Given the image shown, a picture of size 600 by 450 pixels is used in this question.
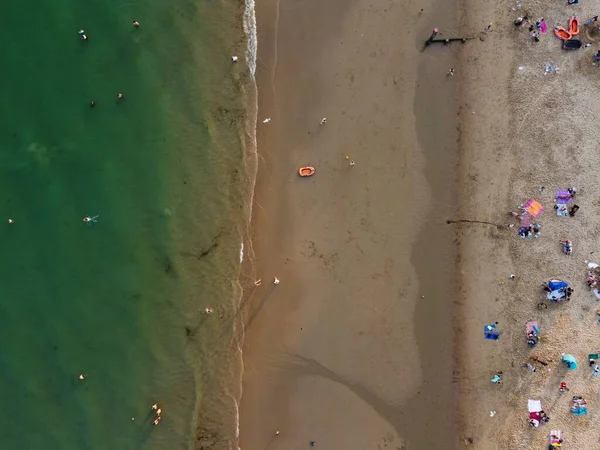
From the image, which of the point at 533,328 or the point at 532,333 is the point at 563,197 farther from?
the point at 532,333

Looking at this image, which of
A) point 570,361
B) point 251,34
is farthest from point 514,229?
point 251,34

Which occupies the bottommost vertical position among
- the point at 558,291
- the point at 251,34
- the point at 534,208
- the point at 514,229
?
the point at 558,291

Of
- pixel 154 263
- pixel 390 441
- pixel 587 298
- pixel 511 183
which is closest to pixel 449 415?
pixel 390 441

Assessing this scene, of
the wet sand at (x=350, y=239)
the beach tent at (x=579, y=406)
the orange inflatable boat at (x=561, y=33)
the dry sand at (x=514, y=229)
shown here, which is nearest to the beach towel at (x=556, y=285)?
the dry sand at (x=514, y=229)

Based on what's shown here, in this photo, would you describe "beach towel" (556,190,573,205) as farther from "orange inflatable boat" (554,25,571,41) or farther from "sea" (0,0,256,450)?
"sea" (0,0,256,450)

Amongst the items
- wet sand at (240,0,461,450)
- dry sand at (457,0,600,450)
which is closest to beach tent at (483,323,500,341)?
dry sand at (457,0,600,450)

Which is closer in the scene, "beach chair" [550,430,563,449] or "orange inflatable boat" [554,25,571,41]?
"beach chair" [550,430,563,449]
